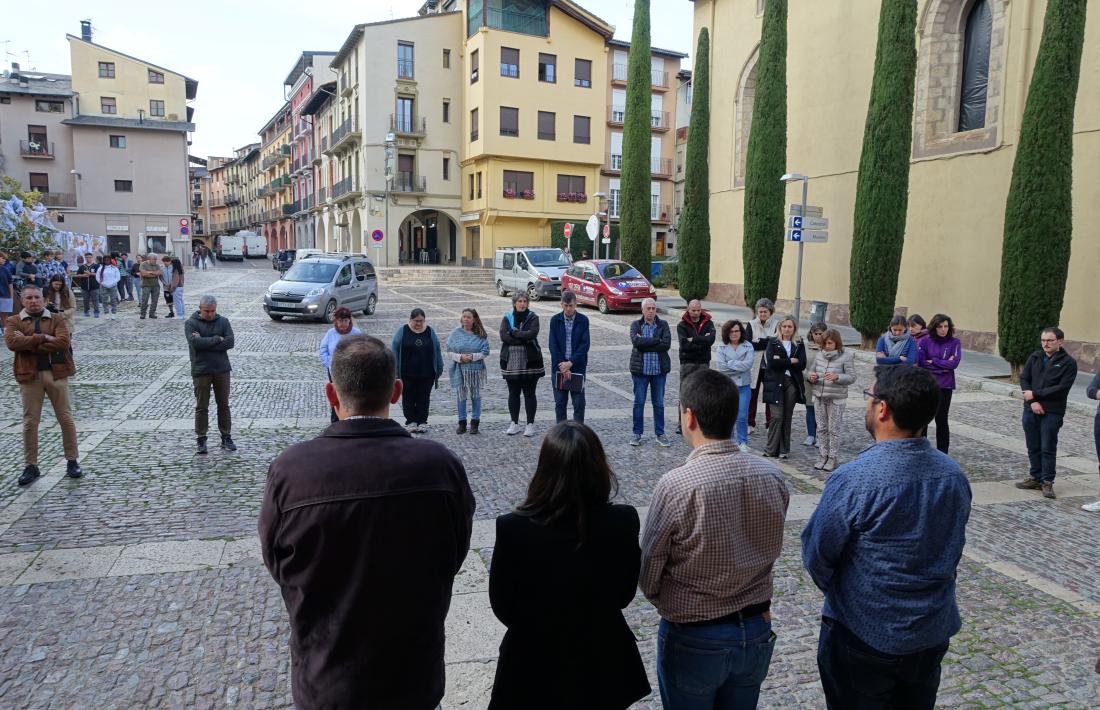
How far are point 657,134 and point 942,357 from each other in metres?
47.4

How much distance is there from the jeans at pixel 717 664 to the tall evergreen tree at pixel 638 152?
27520 mm

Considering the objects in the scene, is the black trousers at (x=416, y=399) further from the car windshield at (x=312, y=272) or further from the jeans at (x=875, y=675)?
the car windshield at (x=312, y=272)

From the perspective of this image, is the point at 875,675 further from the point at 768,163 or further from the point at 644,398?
the point at 768,163

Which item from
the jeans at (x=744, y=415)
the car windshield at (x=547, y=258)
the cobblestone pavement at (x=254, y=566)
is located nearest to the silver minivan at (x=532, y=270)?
the car windshield at (x=547, y=258)

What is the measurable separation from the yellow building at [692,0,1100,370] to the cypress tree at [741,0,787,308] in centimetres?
114

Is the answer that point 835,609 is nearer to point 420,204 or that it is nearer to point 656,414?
point 656,414

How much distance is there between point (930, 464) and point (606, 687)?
133cm

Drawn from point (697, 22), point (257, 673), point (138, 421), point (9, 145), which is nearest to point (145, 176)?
point (9, 145)

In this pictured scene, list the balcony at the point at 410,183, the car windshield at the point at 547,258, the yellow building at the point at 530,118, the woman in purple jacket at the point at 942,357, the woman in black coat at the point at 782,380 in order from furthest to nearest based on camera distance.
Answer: the balcony at the point at 410,183, the yellow building at the point at 530,118, the car windshield at the point at 547,258, the woman in black coat at the point at 782,380, the woman in purple jacket at the point at 942,357

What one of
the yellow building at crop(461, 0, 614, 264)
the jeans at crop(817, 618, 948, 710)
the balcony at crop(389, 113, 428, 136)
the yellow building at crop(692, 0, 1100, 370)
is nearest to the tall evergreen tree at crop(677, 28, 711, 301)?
the yellow building at crop(692, 0, 1100, 370)

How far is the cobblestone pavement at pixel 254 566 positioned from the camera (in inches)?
156

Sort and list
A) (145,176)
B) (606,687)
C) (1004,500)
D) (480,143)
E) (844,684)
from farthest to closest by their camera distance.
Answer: (145,176) < (480,143) < (1004,500) < (844,684) < (606,687)

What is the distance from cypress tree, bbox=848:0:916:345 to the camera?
53.6ft

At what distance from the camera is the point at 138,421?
9.39 m
